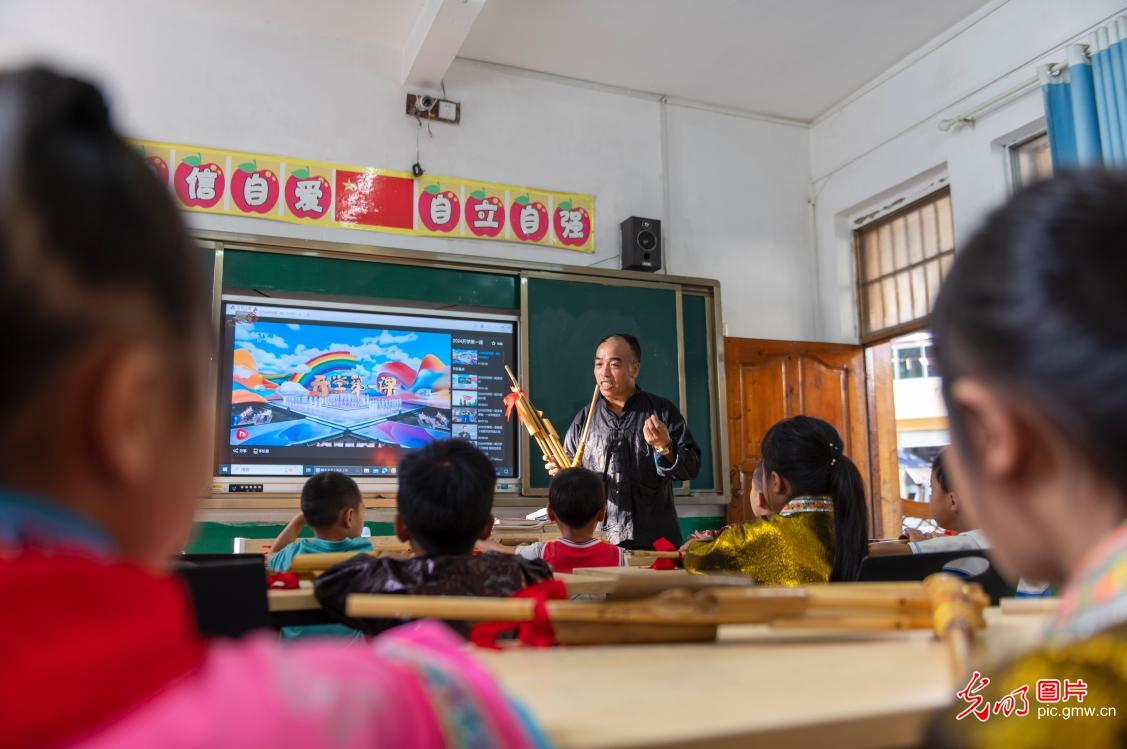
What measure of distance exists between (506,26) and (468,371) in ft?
7.16

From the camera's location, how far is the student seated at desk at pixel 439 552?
1489 millimetres

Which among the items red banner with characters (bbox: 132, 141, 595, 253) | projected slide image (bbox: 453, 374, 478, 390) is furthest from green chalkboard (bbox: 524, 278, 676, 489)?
red banner with characters (bbox: 132, 141, 595, 253)

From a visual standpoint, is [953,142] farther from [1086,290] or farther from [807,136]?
[1086,290]

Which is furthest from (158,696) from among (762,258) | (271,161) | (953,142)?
(762,258)

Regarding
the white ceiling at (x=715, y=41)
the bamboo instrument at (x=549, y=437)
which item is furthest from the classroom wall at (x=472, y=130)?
the bamboo instrument at (x=549, y=437)

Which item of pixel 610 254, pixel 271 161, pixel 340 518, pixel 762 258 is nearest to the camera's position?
pixel 340 518

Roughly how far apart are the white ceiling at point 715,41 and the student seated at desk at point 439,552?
13.2ft

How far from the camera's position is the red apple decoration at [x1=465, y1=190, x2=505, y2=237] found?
5305 millimetres

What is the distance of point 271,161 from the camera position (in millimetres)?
4859

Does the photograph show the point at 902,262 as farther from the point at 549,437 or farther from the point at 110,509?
the point at 110,509

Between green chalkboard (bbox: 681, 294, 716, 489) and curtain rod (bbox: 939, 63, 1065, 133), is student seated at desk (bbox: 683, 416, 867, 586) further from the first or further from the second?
curtain rod (bbox: 939, 63, 1065, 133)

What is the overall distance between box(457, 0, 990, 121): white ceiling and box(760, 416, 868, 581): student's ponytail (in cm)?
372

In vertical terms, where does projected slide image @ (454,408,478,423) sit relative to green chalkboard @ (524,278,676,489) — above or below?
below

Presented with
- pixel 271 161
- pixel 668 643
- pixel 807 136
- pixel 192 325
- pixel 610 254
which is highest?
pixel 807 136
